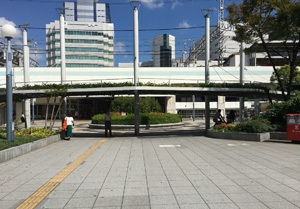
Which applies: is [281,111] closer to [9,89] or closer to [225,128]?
[225,128]

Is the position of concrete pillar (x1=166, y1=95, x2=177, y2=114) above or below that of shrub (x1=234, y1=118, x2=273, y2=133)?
above

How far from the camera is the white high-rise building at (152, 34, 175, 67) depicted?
201 ft

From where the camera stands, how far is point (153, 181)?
7.18 metres

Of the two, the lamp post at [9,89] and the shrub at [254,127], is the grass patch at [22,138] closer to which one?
the lamp post at [9,89]

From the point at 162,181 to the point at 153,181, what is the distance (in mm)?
203

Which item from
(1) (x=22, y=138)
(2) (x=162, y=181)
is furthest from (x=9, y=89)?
(2) (x=162, y=181)

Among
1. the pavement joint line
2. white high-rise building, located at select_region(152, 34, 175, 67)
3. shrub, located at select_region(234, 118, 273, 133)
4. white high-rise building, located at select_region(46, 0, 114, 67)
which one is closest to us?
the pavement joint line

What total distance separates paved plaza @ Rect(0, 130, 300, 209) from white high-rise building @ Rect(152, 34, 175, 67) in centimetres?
4894

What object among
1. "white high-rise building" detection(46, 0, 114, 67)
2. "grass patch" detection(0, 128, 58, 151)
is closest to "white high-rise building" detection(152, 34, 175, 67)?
"white high-rise building" detection(46, 0, 114, 67)

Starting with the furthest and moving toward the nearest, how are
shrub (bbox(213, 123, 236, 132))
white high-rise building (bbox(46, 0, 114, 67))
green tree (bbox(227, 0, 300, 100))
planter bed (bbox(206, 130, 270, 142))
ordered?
white high-rise building (bbox(46, 0, 114, 67)) → shrub (bbox(213, 123, 236, 132)) → green tree (bbox(227, 0, 300, 100)) → planter bed (bbox(206, 130, 270, 142))

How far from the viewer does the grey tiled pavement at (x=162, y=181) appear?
18.3ft

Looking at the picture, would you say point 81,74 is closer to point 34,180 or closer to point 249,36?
point 249,36

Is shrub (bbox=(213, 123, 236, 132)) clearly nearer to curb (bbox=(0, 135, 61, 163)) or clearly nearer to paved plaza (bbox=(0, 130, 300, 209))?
paved plaza (bbox=(0, 130, 300, 209))

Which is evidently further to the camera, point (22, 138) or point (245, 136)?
point (245, 136)
